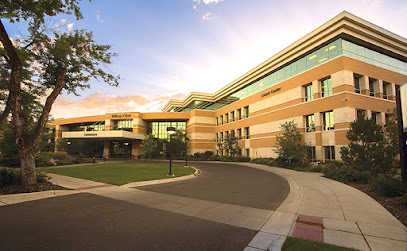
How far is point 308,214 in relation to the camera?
19.4ft

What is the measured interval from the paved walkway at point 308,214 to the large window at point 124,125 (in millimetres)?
46580

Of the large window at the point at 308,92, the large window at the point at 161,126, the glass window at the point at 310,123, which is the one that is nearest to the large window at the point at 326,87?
the large window at the point at 308,92

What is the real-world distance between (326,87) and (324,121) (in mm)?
4106

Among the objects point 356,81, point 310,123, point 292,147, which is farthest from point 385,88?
point 292,147

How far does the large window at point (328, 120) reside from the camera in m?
21.7

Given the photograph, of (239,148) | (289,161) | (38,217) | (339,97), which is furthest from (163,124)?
(38,217)

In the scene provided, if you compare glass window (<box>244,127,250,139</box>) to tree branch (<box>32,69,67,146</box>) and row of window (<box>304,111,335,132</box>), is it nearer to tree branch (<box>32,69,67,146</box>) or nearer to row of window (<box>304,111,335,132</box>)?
row of window (<box>304,111,335,132</box>)

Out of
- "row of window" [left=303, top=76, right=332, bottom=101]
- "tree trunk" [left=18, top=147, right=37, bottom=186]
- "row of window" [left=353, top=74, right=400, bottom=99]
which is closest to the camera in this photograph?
"tree trunk" [left=18, top=147, right=37, bottom=186]

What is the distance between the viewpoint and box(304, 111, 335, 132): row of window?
71.6 feet

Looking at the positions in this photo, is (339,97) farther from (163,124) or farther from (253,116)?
(163,124)

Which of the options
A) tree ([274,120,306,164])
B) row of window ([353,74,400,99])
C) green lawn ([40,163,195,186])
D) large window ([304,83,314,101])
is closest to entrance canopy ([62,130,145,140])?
green lawn ([40,163,195,186])

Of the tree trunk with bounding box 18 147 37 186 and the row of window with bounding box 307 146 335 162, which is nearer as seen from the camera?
the tree trunk with bounding box 18 147 37 186

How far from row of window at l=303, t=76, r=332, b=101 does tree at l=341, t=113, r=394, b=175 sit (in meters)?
11.1

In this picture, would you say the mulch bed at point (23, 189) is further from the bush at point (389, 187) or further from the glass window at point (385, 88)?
the glass window at point (385, 88)
